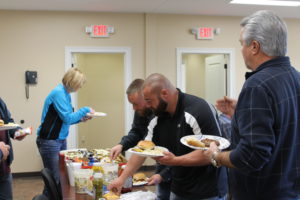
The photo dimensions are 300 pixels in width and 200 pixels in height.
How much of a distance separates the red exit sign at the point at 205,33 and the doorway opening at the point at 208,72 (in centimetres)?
20

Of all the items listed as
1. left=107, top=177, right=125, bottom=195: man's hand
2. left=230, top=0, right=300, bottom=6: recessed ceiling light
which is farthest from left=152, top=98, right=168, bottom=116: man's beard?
left=230, top=0, right=300, bottom=6: recessed ceiling light

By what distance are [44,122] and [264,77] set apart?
2.61 m

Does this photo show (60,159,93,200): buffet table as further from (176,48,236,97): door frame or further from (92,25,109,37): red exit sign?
(176,48,236,97): door frame

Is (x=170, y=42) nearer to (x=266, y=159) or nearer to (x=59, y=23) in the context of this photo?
(x=59, y=23)

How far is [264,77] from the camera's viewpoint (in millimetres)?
1269

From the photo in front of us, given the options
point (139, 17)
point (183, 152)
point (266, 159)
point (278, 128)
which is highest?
point (139, 17)

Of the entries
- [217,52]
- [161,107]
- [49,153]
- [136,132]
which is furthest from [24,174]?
[161,107]

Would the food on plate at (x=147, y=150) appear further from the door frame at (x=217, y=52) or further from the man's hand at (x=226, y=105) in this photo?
the door frame at (x=217, y=52)

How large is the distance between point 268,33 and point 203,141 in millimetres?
612

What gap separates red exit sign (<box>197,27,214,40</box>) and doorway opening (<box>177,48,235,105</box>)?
0.65 ft

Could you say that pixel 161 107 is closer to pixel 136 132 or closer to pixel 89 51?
pixel 136 132

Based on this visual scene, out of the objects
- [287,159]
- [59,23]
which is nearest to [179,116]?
[287,159]

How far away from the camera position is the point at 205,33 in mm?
5500

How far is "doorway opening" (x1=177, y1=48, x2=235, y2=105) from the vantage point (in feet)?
18.1
